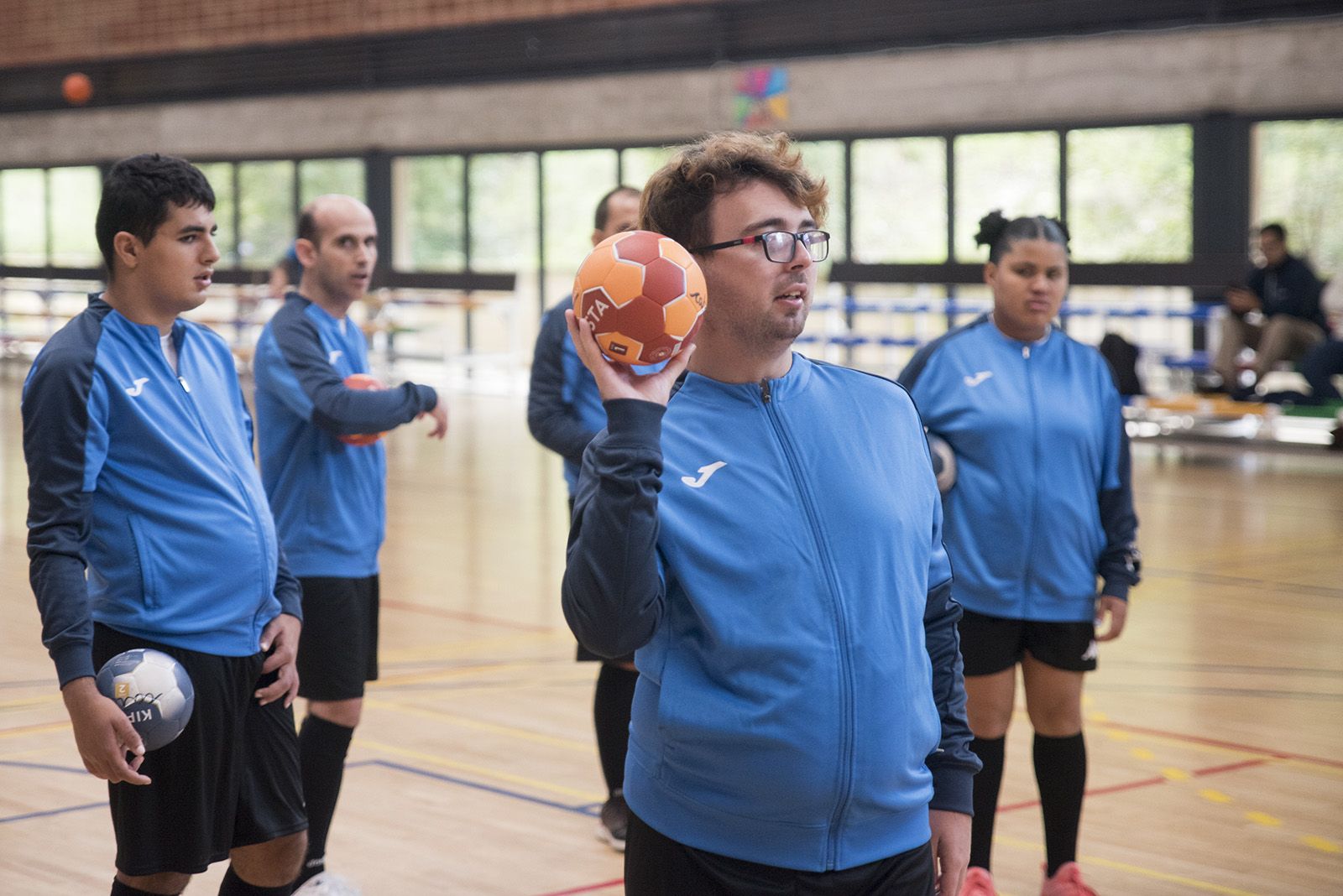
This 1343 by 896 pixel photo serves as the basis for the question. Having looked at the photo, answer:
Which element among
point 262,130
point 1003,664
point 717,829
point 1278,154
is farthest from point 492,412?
point 717,829

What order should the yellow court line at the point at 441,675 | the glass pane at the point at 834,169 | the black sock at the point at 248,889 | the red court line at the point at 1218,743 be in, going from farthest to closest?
the glass pane at the point at 834,169 < the yellow court line at the point at 441,675 < the red court line at the point at 1218,743 < the black sock at the point at 248,889

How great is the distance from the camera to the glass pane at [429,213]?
70.3 ft

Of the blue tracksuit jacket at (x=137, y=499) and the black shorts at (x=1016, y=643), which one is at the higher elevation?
the blue tracksuit jacket at (x=137, y=499)

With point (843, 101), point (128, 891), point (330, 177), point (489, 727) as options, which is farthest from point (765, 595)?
point (330, 177)

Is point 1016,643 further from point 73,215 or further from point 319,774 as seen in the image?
point 73,215

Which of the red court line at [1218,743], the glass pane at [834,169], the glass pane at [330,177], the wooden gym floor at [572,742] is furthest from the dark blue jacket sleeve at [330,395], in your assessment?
the glass pane at [330,177]

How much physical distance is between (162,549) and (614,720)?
2053 millimetres

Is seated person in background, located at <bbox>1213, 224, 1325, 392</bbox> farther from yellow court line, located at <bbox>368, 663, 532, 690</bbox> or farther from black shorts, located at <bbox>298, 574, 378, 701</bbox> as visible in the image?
black shorts, located at <bbox>298, 574, 378, 701</bbox>

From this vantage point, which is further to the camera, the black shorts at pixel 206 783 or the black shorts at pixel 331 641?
the black shorts at pixel 331 641

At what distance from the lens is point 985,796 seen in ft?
13.2

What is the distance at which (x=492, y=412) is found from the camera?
1823cm

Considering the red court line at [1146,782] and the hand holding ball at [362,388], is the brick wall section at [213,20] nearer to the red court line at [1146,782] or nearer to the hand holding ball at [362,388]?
the red court line at [1146,782]

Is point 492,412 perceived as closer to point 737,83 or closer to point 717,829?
point 737,83

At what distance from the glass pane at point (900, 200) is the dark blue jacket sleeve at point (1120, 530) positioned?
13.7 meters
